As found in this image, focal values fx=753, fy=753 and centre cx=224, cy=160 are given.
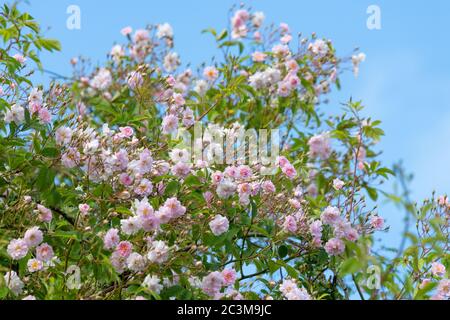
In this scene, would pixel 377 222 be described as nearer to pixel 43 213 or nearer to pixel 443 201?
pixel 443 201

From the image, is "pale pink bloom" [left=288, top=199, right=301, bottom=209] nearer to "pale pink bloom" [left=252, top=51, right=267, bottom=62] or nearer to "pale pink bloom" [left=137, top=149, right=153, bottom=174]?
"pale pink bloom" [left=137, top=149, right=153, bottom=174]

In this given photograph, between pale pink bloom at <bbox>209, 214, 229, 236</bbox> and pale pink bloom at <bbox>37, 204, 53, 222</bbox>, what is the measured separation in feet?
1.96

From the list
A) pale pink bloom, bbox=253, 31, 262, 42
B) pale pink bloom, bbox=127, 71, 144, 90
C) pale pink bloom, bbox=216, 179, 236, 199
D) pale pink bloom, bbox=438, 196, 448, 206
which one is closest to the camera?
pale pink bloom, bbox=216, 179, 236, 199

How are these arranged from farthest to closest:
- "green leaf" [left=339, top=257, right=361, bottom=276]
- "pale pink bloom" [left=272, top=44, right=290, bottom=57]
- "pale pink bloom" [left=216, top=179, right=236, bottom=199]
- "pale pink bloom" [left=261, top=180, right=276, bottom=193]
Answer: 1. "pale pink bloom" [left=272, top=44, right=290, bottom=57]
2. "pale pink bloom" [left=261, top=180, right=276, bottom=193]
3. "pale pink bloom" [left=216, top=179, right=236, bottom=199]
4. "green leaf" [left=339, top=257, right=361, bottom=276]

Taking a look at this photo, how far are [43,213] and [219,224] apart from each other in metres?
0.65

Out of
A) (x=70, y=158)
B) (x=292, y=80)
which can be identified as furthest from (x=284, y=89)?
(x=70, y=158)

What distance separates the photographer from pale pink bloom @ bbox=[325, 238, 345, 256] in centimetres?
297

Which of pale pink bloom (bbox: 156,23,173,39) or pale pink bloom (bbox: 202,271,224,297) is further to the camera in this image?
pale pink bloom (bbox: 156,23,173,39)

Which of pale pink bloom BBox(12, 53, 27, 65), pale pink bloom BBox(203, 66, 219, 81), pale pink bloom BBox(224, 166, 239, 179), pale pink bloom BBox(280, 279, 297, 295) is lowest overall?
pale pink bloom BBox(280, 279, 297, 295)

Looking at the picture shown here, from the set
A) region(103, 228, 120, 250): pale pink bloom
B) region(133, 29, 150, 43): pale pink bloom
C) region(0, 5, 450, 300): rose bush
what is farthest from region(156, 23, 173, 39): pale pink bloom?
region(103, 228, 120, 250): pale pink bloom

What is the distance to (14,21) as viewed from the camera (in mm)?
3395

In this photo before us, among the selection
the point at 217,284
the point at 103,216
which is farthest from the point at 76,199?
the point at 217,284

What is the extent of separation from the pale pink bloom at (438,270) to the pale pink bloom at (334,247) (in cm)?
37
